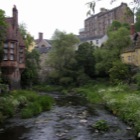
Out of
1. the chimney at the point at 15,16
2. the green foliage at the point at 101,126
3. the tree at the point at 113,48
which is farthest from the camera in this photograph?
the tree at the point at 113,48

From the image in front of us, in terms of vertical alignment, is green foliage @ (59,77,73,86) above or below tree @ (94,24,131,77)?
below

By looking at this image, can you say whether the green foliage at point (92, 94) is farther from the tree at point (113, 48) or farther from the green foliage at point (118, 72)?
the tree at point (113, 48)

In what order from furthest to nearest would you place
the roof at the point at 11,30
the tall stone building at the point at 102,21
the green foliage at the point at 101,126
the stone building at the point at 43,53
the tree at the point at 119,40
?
the tall stone building at the point at 102,21 → the stone building at the point at 43,53 → the tree at the point at 119,40 → the roof at the point at 11,30 → the green foliage at the point at 101,126

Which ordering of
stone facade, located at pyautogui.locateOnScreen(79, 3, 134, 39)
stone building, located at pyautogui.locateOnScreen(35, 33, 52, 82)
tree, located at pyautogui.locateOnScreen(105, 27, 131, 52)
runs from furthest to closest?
1. stone facade, located at pyautogui.locateOnScreen(79, 3, 134, 39)
2. stone building, located at pyautogui.locateOnScreen(35, 33, 52, 82)
3. tree, located at pyautogui.locateOnScreen(105, 27, 131, 52)

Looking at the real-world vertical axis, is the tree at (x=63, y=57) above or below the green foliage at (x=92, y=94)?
above

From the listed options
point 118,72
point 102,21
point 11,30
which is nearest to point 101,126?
point 11,30

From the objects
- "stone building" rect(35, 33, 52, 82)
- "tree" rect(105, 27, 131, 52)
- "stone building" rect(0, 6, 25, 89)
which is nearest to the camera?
"stone building" rect(0, 6, 25, 89)

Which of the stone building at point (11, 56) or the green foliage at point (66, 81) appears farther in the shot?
the green foliage at point (66, 81)

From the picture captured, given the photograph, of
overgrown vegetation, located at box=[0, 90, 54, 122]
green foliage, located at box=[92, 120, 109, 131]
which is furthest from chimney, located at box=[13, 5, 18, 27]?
green foliage, located at box=[92, 120, 109, 131]

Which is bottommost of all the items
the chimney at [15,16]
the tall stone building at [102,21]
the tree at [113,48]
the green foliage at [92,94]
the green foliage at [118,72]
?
the green foliage at [92,94]

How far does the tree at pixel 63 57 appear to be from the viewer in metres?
65.2

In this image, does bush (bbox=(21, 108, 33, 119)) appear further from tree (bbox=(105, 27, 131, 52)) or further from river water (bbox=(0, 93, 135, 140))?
tree (bbox=(105, 27, 131, 52))

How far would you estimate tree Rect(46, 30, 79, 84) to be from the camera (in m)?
65.2

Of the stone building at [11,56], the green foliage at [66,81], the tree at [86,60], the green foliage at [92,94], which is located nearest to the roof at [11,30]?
the stone building at [11,56]
